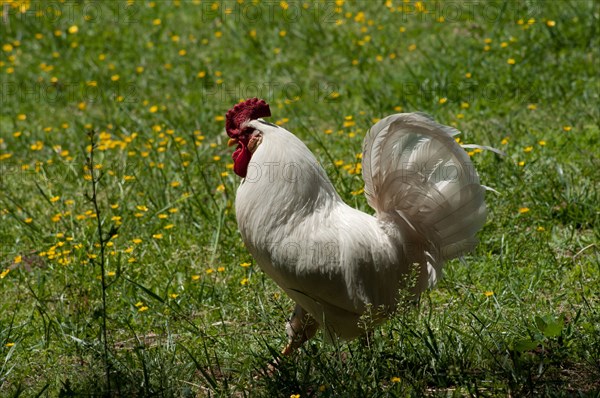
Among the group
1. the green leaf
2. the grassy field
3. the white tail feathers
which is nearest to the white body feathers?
the white tail feathers

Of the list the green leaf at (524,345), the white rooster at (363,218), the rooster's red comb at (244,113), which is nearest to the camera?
the green leaf at (524,345)

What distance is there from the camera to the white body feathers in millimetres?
3918

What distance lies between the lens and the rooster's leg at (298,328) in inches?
168

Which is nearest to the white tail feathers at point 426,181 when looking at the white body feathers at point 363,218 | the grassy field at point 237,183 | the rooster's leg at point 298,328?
the white body feathers at point 363,218

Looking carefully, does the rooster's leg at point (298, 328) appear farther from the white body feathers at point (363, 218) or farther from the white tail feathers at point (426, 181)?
the white tail feathers at point (426, 181)

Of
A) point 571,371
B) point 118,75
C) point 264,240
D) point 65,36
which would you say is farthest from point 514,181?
point 65,36

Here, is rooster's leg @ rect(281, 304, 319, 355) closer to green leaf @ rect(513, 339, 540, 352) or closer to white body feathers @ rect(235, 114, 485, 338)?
white body feathers @ rect(235, 114, 485, 338)

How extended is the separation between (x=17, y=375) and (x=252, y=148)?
1.68 meters

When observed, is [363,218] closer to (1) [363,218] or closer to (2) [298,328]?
(1) [363,218]

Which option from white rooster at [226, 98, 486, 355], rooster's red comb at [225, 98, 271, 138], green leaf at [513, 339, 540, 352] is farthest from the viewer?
rooster's red comb at [225, 98, 271, 138]

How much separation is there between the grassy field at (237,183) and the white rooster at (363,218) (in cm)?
28

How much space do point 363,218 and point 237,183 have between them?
2.33m

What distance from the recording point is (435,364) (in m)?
3.97

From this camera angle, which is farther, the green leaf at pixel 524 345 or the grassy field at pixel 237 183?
the grassy field at pixel 237 183
